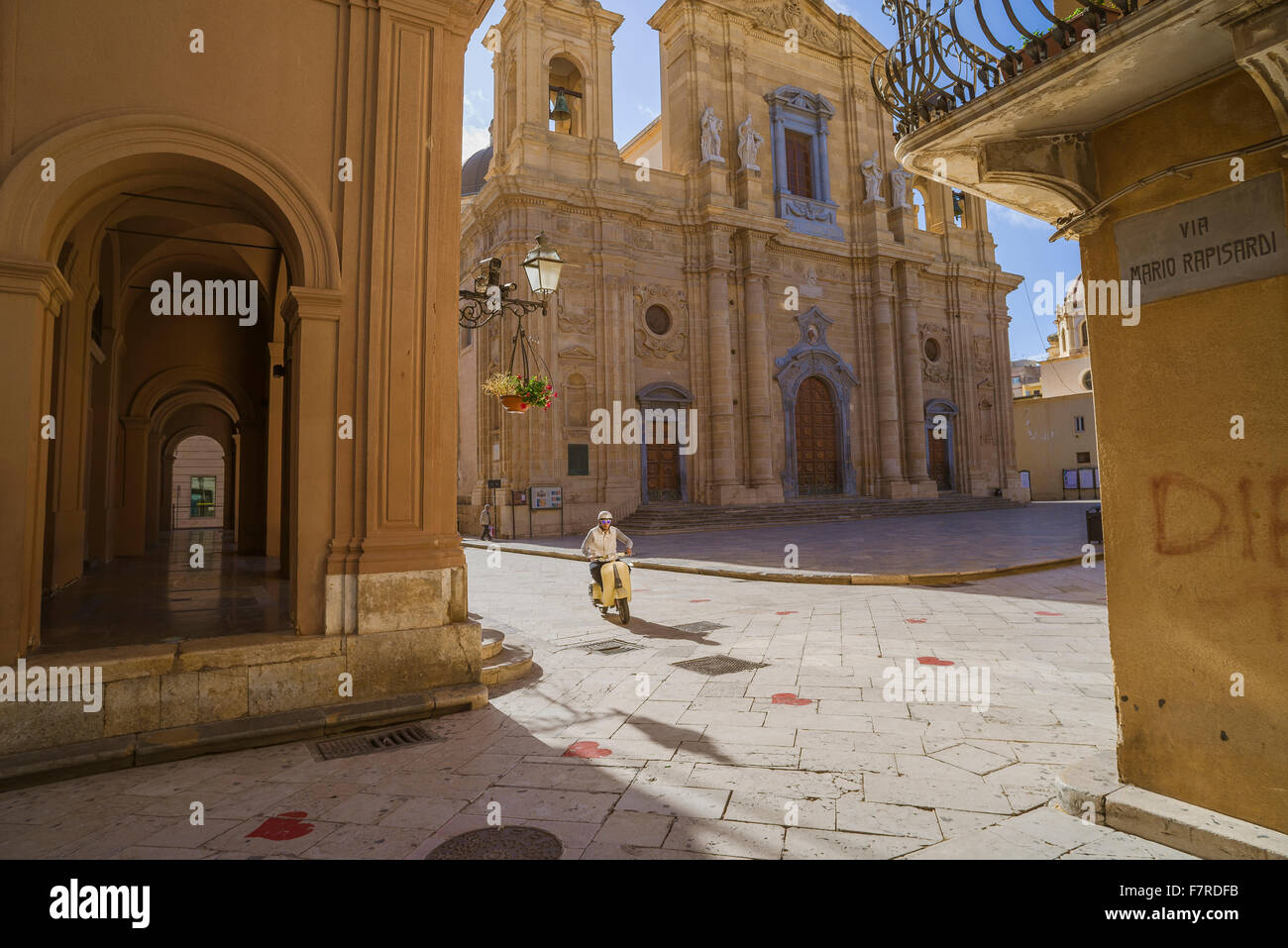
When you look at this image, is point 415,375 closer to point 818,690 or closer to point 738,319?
point 818,690

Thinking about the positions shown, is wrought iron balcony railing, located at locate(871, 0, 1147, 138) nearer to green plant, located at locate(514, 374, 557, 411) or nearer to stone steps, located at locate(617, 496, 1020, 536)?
green plant, located at locate(514, 374, 557, 411)

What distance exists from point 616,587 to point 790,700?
341cm

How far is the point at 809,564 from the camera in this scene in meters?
11.7

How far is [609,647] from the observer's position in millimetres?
6543

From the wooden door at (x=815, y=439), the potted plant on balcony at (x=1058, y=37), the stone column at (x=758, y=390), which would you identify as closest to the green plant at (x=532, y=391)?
the potted plant on balcony at (x=1058, y=37)

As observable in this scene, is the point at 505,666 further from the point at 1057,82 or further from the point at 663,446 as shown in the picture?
the point at 663,446

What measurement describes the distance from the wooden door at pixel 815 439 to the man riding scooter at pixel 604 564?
735 inches

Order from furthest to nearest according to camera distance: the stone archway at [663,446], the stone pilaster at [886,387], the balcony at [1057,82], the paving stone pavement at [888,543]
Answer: the stone pilaster at [886,387] → the stone archway at [663,446] → the paving stone pavement at [888,543] → the balcony at [1057,82]

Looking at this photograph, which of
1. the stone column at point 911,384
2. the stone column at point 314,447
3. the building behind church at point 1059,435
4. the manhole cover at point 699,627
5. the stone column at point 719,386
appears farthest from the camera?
the building behind church at point 1059,435

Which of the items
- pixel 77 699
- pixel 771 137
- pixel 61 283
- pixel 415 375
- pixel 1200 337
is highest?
pixel 771 137

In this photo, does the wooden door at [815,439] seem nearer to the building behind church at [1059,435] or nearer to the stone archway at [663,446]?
the stone archway at [663,446]

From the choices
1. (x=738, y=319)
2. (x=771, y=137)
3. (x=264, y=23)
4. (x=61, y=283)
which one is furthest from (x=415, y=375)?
(x=771, y=137)

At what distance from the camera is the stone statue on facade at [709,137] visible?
24234mm
